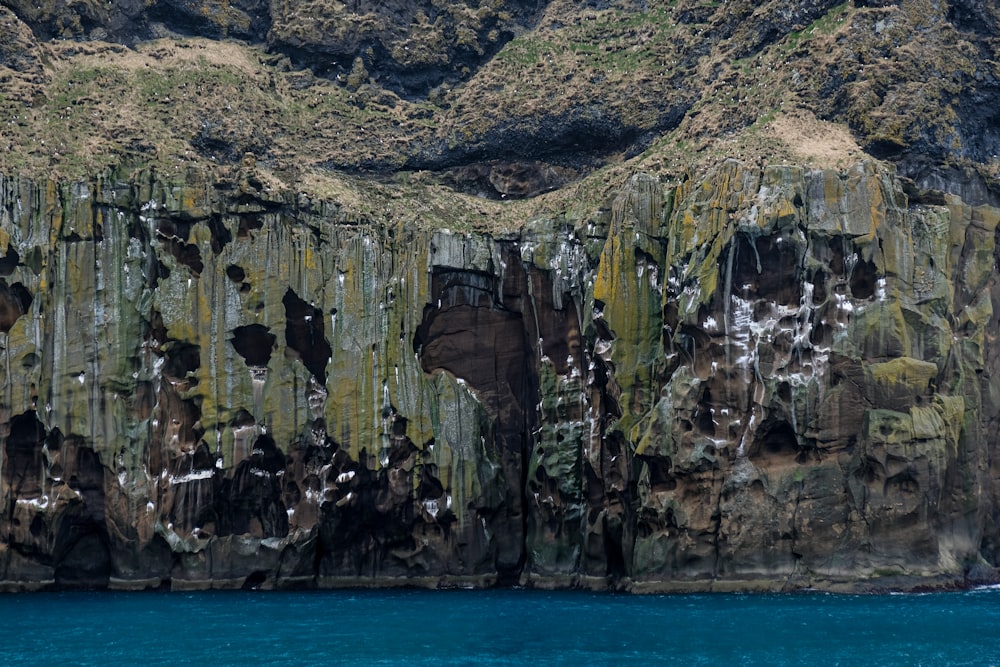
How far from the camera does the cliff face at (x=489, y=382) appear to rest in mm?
76000

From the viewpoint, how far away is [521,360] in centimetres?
8850

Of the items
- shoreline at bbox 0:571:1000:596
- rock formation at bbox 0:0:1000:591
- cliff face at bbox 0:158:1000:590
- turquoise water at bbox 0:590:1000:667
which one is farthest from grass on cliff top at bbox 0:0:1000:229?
turquoise water at bbox 0:590:1000:667

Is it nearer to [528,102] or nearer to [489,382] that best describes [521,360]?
[489,382]

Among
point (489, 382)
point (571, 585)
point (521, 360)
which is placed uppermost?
point (521, 360)

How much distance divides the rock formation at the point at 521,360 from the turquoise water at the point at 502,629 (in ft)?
14.6

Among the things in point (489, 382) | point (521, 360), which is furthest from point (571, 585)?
point (521, 360)

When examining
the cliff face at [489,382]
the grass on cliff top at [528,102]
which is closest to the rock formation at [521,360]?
the cliff face at [489,382]

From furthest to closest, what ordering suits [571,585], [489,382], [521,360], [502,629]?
[521,360] < [489,382] < [571,585] < [502,629]

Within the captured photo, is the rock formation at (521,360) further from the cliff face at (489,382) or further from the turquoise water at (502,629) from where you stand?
the turquoise water at (502,629)

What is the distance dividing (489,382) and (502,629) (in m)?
23.9

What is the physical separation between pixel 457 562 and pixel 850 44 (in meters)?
38.5

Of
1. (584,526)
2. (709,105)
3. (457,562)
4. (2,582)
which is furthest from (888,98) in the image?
(2,582)

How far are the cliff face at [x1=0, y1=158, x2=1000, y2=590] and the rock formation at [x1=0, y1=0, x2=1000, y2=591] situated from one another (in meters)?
0.17

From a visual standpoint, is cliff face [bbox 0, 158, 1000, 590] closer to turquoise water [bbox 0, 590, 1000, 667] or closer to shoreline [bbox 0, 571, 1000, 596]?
shoreline [bbox 0, 571, 1000, 596]
